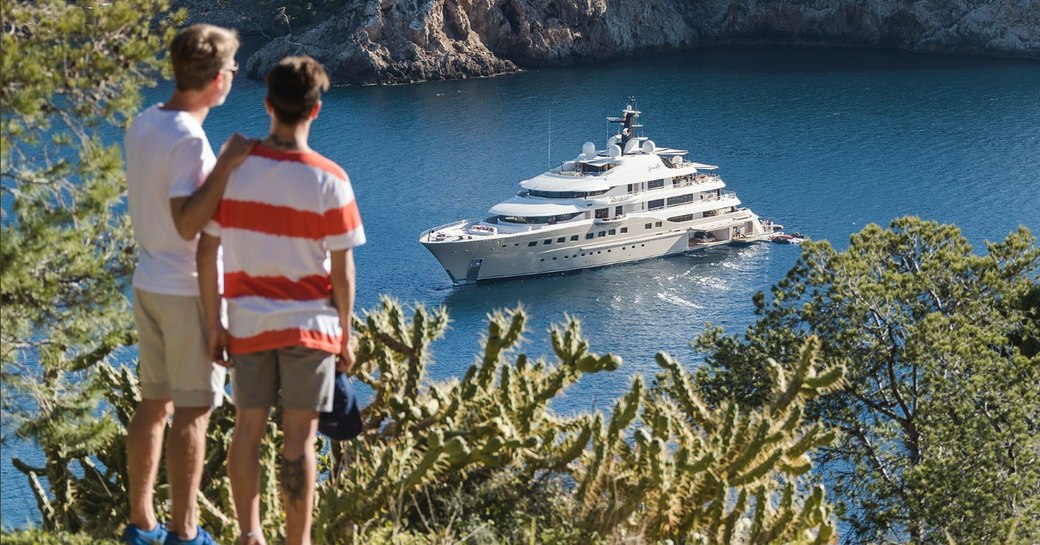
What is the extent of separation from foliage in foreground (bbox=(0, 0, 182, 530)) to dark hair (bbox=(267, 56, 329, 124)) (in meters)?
1.13

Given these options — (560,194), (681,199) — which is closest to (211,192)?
(560,194)

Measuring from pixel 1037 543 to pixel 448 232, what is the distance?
30161 millimetres

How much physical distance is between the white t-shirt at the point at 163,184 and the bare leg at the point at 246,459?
1.79 feet

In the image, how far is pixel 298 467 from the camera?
5.32 metres

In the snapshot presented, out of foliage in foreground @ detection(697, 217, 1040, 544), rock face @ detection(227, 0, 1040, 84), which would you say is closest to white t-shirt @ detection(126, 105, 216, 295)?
foliage in foreground @ detection(697, 217, 1040, 544)

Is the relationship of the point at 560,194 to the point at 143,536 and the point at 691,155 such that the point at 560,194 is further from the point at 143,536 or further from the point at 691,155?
the point at 143,536

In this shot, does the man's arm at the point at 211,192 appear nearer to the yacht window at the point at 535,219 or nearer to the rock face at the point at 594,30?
the yacht window at the point at 535,219

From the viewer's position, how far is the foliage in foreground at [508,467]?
6.43 m

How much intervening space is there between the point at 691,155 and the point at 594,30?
25670mm

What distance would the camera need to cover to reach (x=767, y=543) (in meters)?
6.97

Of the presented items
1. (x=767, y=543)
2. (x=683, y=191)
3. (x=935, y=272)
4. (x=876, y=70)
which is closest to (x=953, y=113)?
(x=876, y=70)

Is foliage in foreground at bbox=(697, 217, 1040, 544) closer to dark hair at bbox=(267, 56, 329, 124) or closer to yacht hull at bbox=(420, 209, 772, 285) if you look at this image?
dark hair at bbox=(267, 56, 329, 124)

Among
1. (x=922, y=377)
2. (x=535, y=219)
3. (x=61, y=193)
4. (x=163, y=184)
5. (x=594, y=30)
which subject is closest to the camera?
(x=163, y=184)

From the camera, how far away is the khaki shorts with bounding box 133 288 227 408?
530 centimetres
